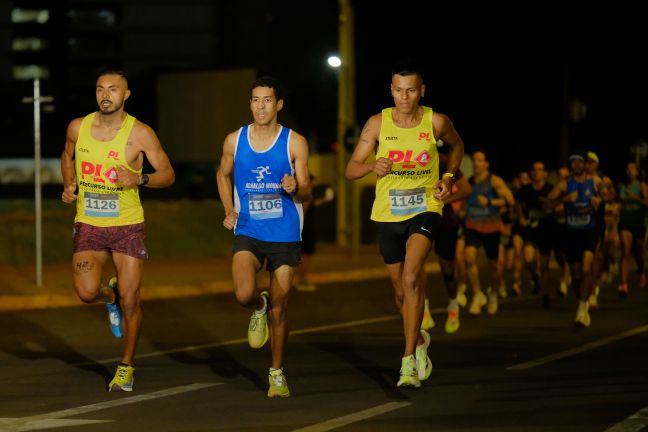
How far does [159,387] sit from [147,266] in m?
15.9

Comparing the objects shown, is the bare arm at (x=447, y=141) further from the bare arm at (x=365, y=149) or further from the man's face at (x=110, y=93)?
the man's face at (x=110, y=93)

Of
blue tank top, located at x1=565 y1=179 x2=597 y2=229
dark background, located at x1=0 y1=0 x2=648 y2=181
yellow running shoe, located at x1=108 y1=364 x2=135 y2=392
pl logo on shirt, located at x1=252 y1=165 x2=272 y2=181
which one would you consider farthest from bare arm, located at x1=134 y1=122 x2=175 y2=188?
dark background, located at x1=0 y1=0 x2=648 y2=181

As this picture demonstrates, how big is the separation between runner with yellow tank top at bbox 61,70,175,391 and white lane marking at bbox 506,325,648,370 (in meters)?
3.09

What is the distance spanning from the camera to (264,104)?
32.6ft

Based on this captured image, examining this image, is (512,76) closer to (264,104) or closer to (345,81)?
(345,81)

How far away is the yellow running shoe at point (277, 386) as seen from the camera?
9834 mm

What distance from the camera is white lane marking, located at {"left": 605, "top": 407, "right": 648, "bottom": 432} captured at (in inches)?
335

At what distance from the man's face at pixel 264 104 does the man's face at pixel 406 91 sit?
3.09 feet

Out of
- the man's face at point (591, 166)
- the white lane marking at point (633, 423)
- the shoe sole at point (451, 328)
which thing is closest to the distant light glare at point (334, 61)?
the man's face at point (591, 166)

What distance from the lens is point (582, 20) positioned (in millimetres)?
63250

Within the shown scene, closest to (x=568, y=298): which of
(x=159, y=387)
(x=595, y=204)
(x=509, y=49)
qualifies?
(x=595, y=204)

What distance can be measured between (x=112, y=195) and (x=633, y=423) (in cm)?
384

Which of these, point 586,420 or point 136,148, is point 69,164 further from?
point 586,420

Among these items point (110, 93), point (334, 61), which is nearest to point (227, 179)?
point (110, 93)
